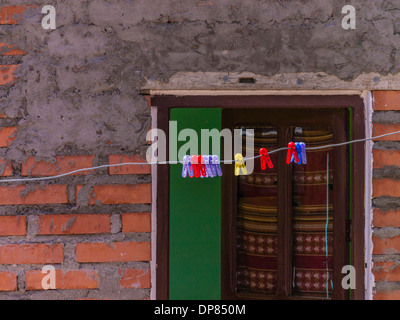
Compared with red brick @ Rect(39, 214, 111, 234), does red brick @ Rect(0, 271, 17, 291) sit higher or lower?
lower

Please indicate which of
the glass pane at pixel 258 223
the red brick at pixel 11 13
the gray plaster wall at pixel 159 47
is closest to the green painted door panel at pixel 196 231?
the glass pane at pixel 258 223

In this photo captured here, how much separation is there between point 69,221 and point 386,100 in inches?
66.0

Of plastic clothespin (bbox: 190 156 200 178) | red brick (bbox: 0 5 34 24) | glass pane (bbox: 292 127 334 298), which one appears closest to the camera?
plastic clothespin (bbox: 190 156 200 178)

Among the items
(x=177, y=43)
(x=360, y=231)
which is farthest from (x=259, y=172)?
(x=177, y=43)

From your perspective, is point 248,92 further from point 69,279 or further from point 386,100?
point 69,279

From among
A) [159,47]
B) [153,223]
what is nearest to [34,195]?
[153,223]

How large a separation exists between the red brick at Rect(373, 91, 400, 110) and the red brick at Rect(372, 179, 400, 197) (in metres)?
0.36

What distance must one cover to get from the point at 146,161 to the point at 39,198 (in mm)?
559

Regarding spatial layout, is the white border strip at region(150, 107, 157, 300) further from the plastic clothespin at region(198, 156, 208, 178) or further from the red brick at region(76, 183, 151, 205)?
the plastic clothespin at region(198, 156, 208, 178)

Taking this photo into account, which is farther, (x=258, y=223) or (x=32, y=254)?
(x=258, y=223)

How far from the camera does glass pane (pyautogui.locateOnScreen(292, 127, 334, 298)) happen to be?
260 cm

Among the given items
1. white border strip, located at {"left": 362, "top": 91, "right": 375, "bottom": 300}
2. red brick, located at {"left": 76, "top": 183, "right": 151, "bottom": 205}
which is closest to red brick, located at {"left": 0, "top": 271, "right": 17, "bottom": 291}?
red brick, located at {"left": 76, "top": 183, "right": 151, "bottom": 205}

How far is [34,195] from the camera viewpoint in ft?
7.84

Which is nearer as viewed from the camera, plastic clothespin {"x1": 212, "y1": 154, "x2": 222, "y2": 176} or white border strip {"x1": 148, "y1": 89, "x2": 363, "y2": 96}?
plastic clothespin {"x1": 212, "y1": 154, "x2": 222, "y2": 176}
